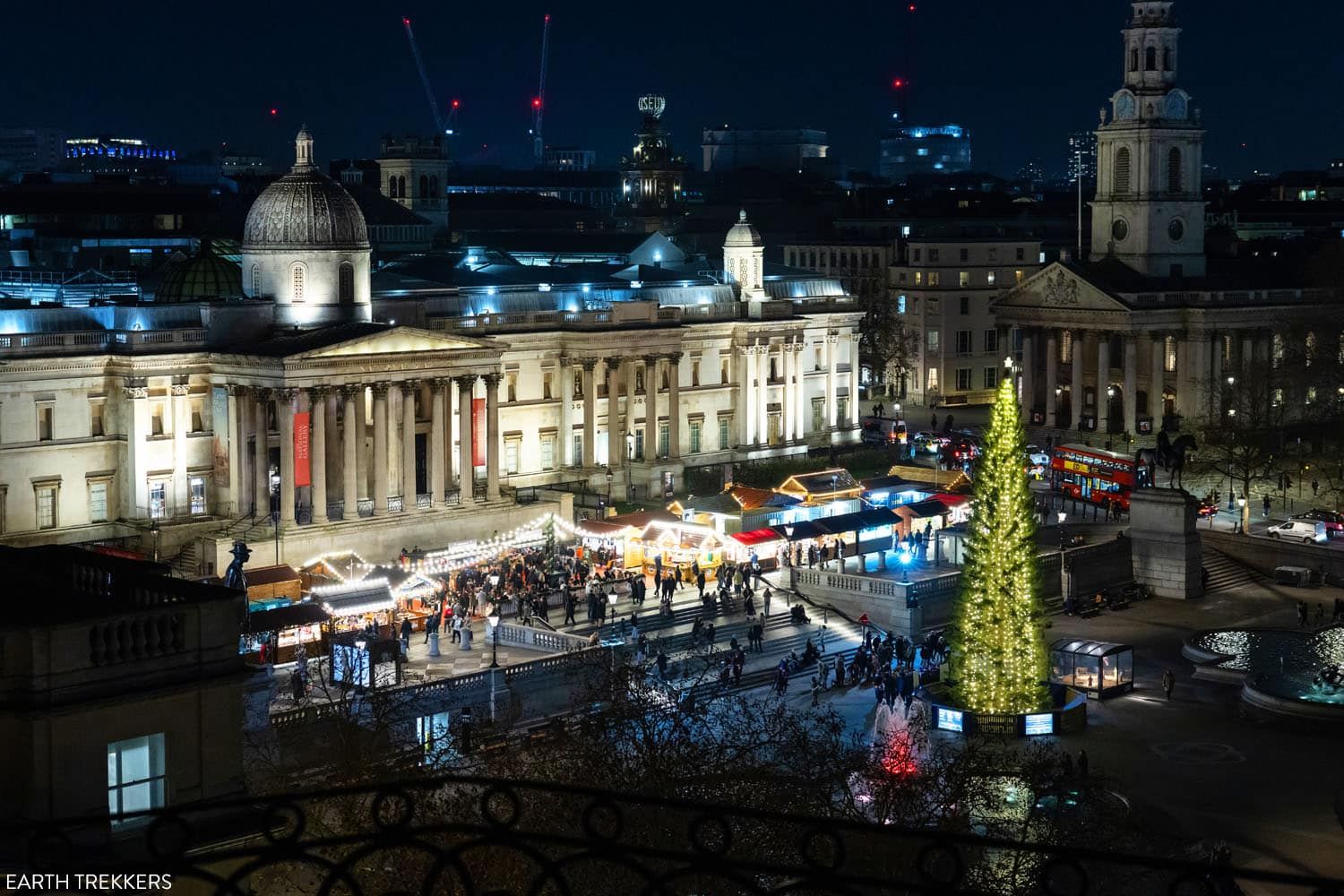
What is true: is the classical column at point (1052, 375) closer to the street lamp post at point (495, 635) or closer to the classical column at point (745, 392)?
the classical column at point (745, 392)

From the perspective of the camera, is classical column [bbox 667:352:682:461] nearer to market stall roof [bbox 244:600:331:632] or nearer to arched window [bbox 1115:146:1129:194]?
market stall roof [bbox 244:600:331:632]

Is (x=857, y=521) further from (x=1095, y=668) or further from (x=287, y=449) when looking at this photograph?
(x=287, y=449)

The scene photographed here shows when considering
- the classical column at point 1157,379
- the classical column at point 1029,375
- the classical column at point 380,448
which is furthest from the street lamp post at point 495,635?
the classical column at point 1029,375

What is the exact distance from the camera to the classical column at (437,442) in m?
87.1

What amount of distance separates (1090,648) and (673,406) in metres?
41.5

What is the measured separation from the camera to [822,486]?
88.4 metres

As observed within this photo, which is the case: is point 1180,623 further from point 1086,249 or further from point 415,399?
point 1086,249

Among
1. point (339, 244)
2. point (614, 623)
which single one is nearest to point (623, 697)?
point (614, 623)

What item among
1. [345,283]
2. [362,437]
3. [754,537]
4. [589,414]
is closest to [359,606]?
[754,537]

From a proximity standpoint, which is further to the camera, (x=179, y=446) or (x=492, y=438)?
(x=492, y=438)

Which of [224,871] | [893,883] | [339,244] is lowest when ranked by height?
[224,871]

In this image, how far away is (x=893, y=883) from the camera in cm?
1338

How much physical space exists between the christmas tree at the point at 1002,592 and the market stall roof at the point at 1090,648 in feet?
20.0

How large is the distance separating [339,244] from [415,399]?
6.98m
